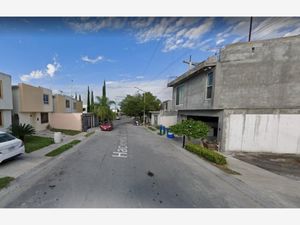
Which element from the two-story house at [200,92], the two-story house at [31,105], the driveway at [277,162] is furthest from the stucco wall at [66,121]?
the driveway at [277,162]

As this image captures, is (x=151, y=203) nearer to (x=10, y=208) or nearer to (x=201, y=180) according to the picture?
(x=201, y=180)

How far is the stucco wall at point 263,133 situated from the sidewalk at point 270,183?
2.28 meters

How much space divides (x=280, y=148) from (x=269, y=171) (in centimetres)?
367

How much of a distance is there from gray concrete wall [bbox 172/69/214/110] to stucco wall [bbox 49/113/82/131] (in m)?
14.7

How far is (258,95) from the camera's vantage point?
8609 mm

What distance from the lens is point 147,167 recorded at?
618 cm

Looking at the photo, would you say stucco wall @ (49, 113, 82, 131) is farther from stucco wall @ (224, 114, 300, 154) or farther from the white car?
stucco wall @ (224, 114, 300, 154)

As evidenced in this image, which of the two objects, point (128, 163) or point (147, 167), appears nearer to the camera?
point (147, 167)

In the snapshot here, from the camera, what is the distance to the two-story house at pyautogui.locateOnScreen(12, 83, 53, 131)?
13766 mm

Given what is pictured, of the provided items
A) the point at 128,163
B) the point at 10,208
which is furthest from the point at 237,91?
the point at 10,208

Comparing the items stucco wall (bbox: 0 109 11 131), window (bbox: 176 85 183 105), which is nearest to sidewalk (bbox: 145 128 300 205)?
window (bbox: 176 85 183 105)

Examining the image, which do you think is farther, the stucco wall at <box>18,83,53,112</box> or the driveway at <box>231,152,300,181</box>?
the stucco wall at <box>18,83,53,112</box>

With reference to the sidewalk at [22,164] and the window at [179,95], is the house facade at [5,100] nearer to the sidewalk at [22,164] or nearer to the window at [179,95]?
the sidewalk at [22,164]

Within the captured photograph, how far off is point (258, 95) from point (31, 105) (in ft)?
67.6
